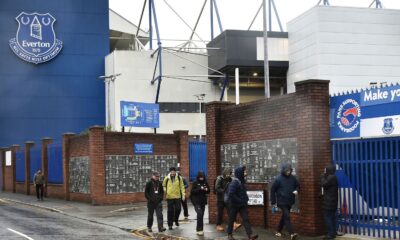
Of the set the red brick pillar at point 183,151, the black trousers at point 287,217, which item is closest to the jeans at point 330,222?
the black trousers at point 287,217

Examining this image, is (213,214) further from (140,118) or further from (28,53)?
(28,53)

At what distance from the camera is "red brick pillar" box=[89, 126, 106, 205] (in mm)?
25969

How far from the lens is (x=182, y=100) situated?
2095 inches

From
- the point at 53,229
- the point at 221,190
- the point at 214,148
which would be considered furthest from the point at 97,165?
the point at 221,190

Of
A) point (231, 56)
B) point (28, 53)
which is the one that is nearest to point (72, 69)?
point (28, 53)

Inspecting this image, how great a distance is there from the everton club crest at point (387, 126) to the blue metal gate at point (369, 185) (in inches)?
6.4

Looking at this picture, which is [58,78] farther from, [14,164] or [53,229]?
[53,229]

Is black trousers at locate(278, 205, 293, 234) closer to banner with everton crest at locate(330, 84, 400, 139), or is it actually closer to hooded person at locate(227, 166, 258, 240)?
hooded person at locate(227, 166, 258, 240)

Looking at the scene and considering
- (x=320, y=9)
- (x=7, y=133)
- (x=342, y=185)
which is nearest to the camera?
(x=342, y=185)

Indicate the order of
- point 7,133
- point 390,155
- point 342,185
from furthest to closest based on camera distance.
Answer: point 7,133, point 342,185, point 390,155

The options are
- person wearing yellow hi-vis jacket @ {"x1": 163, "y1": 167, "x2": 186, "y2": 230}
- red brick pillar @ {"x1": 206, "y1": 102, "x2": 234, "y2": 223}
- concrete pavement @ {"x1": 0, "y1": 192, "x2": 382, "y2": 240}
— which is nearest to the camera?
concrete pavement @ {"x1": 0, "y1": 192, "x2": 382, "y2": 240}

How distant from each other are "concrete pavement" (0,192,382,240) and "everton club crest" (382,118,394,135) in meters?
2.31

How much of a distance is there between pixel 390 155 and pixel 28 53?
152ft

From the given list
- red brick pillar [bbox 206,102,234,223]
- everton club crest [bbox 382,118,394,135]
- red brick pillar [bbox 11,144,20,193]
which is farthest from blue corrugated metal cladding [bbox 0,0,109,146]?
everton club crest [bbox 382,118,394,135]
